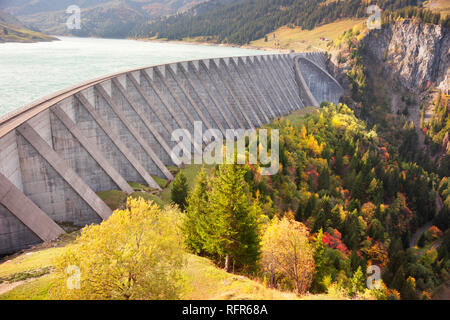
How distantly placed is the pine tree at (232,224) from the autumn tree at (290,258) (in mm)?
3087

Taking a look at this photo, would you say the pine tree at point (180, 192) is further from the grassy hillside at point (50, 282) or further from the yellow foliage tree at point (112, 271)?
the yellow foliage tree at point (112, 271)

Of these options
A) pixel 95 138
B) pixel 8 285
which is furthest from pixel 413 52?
pixel 8 285

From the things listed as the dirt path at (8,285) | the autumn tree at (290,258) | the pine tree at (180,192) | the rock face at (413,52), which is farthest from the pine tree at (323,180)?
the rock face at (413,52)

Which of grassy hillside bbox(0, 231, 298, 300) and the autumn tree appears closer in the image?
grassy hillside bbox(0, 231, 298, 300)

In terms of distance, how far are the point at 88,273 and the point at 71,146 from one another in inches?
714

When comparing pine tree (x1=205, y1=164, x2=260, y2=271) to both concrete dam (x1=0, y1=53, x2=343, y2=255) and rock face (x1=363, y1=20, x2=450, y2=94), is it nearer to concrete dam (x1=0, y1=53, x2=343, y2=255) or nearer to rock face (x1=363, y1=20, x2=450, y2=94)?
concrete dam (x1=0, y1=53, x2=343, y2=255)

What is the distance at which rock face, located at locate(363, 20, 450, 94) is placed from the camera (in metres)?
154

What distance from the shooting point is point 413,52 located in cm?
15562

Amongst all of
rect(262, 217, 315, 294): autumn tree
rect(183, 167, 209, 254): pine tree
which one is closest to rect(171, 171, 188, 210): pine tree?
rect(183, 167, 209, 254): pine tree

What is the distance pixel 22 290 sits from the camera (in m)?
16.2

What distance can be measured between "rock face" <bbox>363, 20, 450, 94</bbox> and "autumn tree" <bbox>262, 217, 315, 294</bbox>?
152543 millimetres

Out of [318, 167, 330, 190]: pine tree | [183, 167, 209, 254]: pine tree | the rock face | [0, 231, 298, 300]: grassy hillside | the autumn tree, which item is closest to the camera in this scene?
[0, 231, 298, 300]: grassy hillside

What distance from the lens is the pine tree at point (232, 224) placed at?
24.7 metres

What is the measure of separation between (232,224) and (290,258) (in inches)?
261
